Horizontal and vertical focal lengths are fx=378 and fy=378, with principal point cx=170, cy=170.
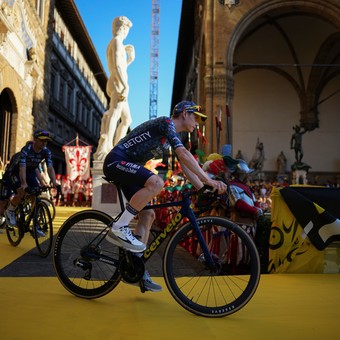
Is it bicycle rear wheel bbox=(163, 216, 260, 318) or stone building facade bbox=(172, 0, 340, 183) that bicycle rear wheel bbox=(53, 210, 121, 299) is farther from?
stone building facade bbox=(172, 0, 340, 183)

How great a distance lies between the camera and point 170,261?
277cm

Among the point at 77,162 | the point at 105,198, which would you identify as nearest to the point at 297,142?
the point at 77,162

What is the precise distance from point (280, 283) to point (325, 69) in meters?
24.4

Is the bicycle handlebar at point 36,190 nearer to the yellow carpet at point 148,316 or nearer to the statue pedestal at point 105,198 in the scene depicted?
the yellow carpet at point 148,316

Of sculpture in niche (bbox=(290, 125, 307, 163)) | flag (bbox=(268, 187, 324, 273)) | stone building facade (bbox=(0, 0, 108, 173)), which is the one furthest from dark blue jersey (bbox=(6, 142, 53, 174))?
sculpture in niche (bbox=(290, 125, 307, 163))

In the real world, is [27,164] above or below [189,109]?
below

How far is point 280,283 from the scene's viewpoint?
3.85 metres

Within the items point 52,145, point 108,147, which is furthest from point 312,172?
point 52,145

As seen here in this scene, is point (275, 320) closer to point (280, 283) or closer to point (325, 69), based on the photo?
point (280, 283)

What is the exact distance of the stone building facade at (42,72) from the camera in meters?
16.4

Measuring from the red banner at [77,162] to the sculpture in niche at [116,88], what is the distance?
23.4 feet

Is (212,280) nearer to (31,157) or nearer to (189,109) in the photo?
(189,109)

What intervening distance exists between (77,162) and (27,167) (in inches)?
520

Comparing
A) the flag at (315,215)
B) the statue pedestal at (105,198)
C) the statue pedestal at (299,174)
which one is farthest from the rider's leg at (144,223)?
the statue pedestal at (299,174)
